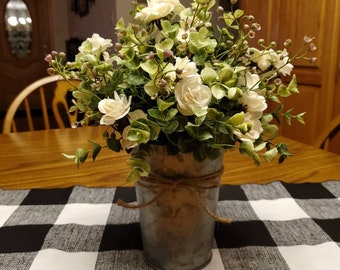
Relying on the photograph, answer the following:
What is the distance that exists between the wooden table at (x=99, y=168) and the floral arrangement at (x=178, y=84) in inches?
15.5

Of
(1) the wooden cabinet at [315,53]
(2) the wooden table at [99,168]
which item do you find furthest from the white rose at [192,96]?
(1) the wooden cabinet at [315,53]

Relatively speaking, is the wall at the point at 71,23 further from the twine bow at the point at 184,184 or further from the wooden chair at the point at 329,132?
the twine bow at the point at 184,184

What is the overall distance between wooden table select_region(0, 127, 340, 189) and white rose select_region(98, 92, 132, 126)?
449mm

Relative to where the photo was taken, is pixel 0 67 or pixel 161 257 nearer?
pixel 161 257

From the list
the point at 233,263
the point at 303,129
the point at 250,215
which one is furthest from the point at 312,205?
the point at 303,129

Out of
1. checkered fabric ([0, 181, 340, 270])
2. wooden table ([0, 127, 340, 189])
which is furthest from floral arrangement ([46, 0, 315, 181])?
wooden table ([0, 127, 340, 189])

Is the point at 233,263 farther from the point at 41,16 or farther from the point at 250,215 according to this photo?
the point at 41,16

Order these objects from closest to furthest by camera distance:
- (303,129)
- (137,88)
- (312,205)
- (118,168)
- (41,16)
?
(137,88) → (312,205) → (118,168) → (303,129) → (41,16)

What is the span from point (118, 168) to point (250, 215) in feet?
1.27

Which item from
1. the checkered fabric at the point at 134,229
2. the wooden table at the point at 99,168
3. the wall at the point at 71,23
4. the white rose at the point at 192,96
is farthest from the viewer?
the wall at the point at 71,23

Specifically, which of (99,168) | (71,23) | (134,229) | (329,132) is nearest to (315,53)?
(329,132)

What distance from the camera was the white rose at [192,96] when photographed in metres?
0.41

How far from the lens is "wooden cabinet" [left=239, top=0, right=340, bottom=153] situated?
201 cm

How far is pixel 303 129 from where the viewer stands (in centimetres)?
228
